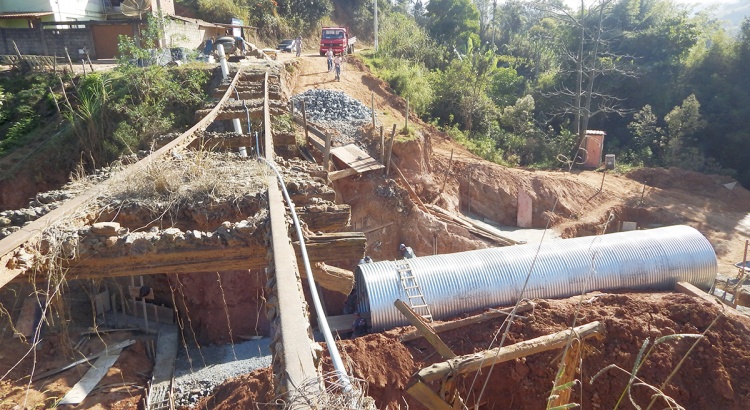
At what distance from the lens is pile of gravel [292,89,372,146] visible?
13891 millimetres

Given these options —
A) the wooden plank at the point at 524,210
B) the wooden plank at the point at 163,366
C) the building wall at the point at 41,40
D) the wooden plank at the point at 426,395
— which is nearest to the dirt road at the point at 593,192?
the wooden plank at the point at 524,210

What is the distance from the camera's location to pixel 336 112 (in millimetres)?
14891

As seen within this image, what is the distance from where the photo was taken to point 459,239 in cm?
1224

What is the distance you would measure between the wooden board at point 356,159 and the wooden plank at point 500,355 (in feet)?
25.9

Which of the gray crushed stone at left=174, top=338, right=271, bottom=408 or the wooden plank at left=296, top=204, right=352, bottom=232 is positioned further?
the gray crushed stone at left=174, top=338, right=271, bottom=408

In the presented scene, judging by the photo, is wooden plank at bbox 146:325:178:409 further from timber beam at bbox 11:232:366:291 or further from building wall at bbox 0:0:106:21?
building wall at bbox 0:0:106:21

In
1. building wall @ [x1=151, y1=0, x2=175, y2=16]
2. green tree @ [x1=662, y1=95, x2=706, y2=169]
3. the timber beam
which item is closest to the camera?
the timber beam

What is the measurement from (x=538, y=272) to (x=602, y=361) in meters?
1.98

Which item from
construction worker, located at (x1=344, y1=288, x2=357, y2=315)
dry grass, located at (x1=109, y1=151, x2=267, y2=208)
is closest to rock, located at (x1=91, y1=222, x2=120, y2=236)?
dry grass, located at (x1=109, y1=151, x2=267, y2=208)

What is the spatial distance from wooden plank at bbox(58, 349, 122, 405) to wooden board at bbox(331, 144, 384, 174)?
6.95 metres

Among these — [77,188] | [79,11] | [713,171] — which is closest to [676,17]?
[713,171]

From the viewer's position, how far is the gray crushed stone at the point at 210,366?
6.77m

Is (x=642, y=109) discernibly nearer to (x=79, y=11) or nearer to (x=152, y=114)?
(x=152, y=114)

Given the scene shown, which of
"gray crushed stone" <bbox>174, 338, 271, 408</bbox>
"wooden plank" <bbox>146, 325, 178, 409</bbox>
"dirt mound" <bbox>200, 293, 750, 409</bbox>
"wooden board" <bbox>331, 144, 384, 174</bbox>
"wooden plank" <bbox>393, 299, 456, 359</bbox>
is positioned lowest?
"gray crushed stone" <bbox>174, 338, 271, 408</bbox>
